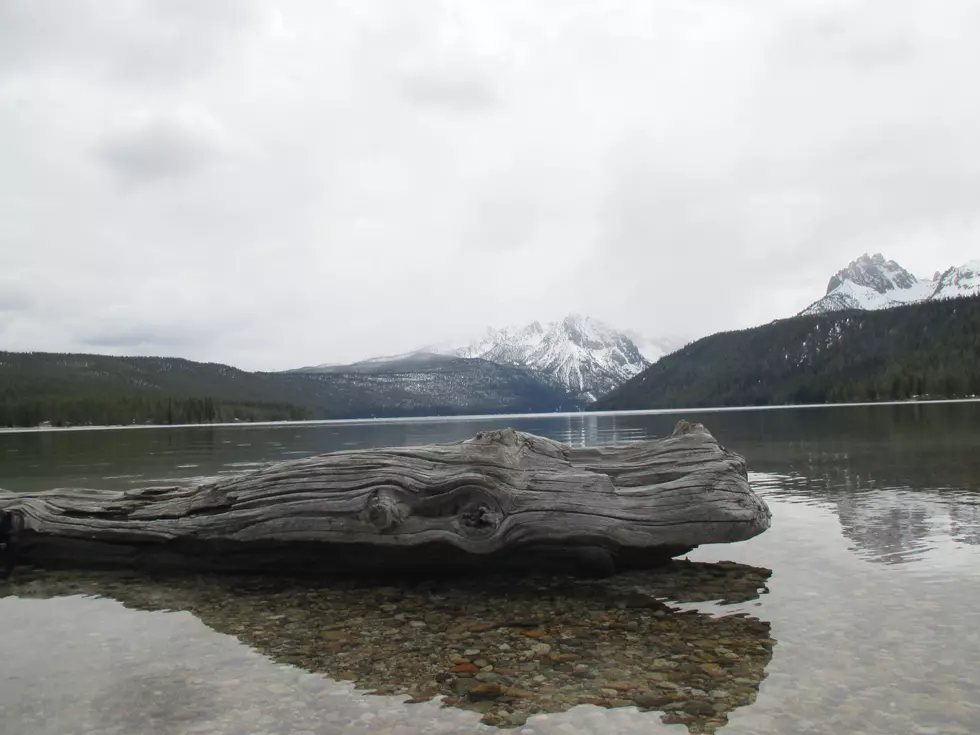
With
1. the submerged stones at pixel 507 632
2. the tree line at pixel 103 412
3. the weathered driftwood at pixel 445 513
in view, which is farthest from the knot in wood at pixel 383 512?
the tree line at pixel 103 412

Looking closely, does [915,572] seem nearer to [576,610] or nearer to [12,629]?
[576,610]

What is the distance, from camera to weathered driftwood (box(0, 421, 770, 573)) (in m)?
9.99

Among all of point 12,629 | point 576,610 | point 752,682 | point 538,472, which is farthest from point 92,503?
point 752,682

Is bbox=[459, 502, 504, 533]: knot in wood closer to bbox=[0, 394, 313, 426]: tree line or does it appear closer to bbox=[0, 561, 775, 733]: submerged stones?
bbox=[0, 561, 775, 733]: submerged stones

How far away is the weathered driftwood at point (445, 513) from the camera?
Answer: 999 centimetres

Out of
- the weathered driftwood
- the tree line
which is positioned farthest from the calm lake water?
the tree line

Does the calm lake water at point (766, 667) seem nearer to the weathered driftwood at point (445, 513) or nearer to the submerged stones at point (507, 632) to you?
the submerged stones at point (507, 632)

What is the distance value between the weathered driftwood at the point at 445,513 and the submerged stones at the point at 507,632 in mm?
426

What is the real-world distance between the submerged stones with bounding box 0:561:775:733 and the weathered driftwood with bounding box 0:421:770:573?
1.40ft

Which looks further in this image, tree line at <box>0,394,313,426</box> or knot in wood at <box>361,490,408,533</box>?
tree line at <box>0,394,313,426</box>

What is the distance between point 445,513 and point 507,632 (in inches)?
97.0

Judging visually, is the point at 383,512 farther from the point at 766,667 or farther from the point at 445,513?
the point at 766,667

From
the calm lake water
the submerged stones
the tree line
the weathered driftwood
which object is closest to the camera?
the calm lake water

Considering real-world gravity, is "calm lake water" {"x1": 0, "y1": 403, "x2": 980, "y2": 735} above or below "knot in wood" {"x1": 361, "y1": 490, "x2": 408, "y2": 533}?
below
